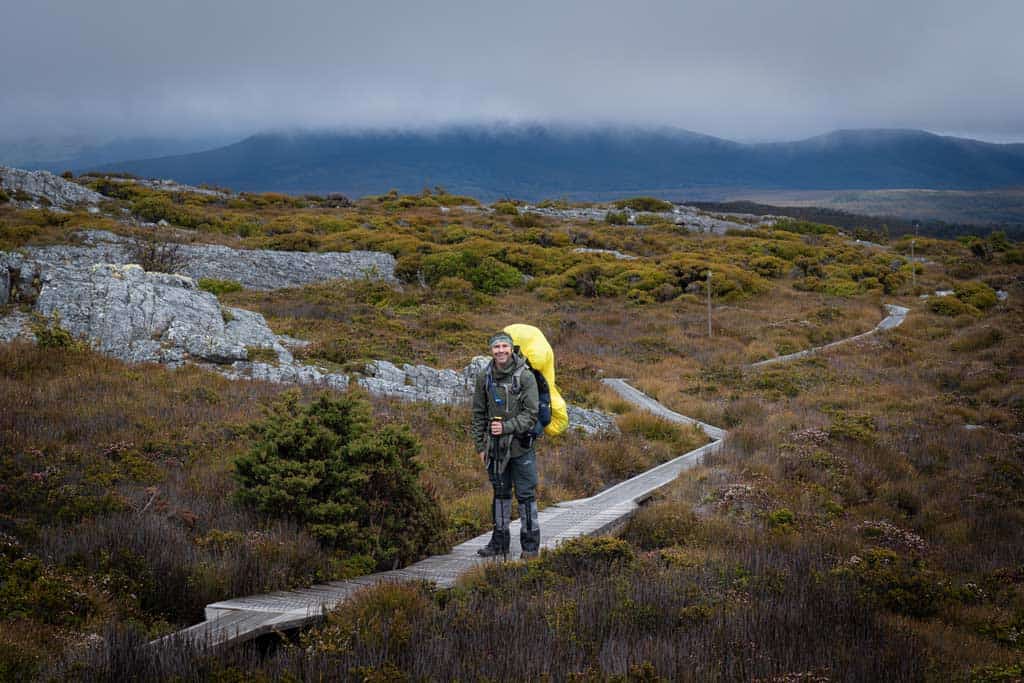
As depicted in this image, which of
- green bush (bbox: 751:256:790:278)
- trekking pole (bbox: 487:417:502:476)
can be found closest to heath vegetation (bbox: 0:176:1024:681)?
trekking pole (bbox: 487:417:502:476)

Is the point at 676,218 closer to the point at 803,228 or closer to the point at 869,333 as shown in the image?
the point at 803,228

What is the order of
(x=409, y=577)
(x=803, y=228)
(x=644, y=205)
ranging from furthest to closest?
(x=644, y=205), (x=803, y=228), (x=409, y=577)

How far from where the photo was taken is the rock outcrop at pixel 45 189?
4300 cm

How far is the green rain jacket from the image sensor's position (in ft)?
22.1

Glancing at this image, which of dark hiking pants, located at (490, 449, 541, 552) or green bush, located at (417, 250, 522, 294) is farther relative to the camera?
green bush, located at (417, 250, 522, 294)

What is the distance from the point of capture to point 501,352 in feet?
A: 22.0

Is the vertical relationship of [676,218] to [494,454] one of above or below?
above

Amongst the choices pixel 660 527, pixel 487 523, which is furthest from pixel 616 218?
pixel 487 523

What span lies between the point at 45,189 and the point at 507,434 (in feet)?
157

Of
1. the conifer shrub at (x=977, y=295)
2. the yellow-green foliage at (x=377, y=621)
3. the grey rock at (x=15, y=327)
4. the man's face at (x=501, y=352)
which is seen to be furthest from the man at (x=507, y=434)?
the conifer shrub at (x=977, y=295)

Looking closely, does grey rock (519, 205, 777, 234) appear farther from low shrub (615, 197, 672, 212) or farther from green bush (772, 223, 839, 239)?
green bush (772, 223, 839, 239)

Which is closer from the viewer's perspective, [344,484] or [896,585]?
[896,585]


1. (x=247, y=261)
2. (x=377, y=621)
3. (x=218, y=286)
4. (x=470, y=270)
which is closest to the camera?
(x=377, y=621)

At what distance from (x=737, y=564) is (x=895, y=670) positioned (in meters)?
2.08
